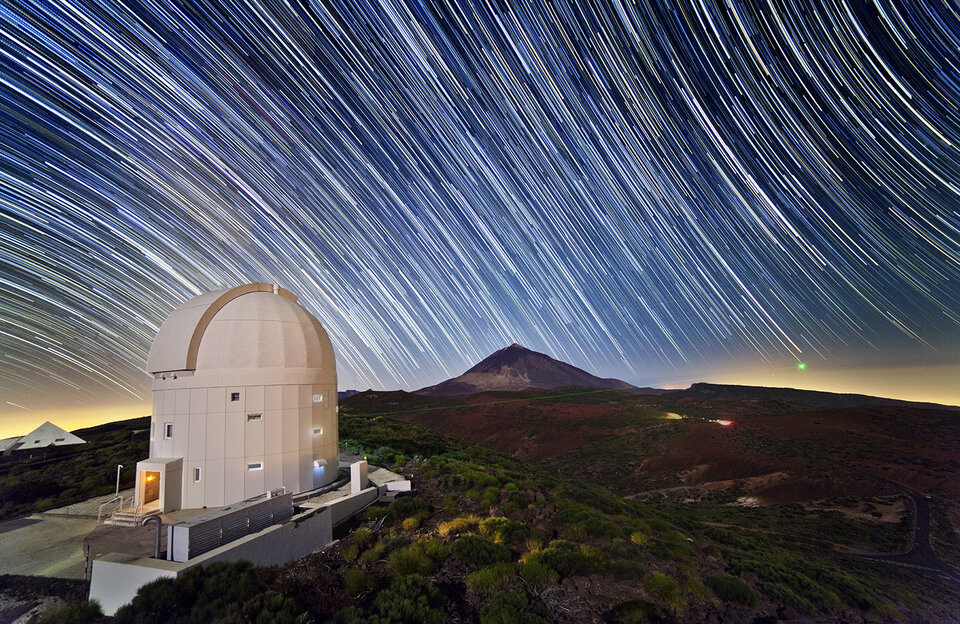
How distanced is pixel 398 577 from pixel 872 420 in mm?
58115

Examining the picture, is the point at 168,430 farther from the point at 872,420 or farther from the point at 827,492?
the point at 872,420

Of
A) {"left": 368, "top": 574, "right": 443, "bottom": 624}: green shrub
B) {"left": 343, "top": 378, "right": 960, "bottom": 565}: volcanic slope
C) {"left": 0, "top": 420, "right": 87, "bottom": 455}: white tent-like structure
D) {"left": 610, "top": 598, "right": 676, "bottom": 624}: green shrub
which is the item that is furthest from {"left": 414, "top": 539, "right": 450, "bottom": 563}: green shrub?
{"left": 0, "top": 420, "right": 87, "bottom": 455}: white tent-like structure

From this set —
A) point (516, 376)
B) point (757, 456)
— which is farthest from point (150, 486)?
point (516, 376)

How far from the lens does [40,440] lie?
102 feet

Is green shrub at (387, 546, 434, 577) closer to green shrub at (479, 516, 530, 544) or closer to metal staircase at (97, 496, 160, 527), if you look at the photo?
green shrub at (479, 516, 530, 544)

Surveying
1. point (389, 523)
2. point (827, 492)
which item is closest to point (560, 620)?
point (389, 523)

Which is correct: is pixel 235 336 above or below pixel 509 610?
above

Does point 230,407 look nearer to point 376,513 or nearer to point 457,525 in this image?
point 376,513

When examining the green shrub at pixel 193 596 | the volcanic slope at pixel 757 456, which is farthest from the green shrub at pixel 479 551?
the volcanic slope at pixel 757 456

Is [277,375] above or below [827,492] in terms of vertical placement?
above

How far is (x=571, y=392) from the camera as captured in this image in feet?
308

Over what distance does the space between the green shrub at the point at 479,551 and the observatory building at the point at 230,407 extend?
569cm

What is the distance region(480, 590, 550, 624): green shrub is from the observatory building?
7.56 m

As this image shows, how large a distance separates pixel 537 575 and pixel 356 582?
12.8 ft
